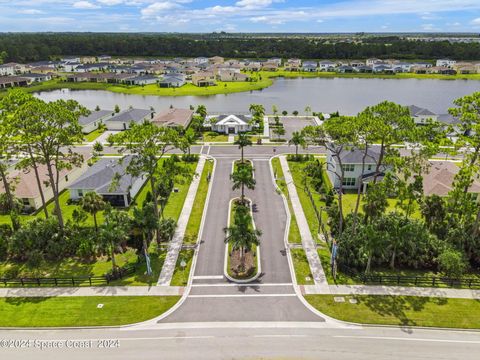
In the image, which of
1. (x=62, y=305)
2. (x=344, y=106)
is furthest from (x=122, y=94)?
(x=62, y=305)

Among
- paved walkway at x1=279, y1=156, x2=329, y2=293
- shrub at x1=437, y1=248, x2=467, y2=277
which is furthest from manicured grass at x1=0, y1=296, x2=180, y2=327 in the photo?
shrub at x1=437, y1=248, x2=467, y2=277

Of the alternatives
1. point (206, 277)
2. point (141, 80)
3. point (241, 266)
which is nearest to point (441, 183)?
point (241, 266)

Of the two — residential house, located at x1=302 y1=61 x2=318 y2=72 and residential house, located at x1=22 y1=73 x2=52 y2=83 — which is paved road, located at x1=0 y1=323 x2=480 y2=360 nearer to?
residential house, located at x1=22 y1=73 x2=52 y2=83

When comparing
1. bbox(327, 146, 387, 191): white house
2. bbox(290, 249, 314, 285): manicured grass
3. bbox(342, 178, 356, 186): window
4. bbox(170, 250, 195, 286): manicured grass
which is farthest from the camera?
bbox(342, 178, 356, 186): window

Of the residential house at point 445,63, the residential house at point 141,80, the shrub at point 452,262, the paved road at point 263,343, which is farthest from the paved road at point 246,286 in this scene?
the residential house at point 445,63

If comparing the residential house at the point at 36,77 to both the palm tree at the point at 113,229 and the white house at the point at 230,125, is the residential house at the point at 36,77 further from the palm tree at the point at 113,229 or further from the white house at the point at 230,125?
the palm tree at the point at 113,229

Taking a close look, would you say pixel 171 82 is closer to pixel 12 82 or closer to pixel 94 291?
pixel 12 82

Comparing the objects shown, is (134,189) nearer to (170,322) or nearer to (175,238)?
(175,238)

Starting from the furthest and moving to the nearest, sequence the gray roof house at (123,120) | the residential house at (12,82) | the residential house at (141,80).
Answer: the residential house at (141,80), the residential house at (12,82), the gray roof house at (123,120)
